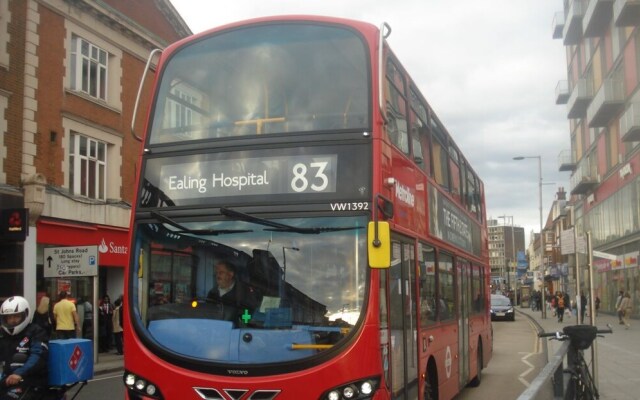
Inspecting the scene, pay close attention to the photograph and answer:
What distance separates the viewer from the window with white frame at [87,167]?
72.0 ft

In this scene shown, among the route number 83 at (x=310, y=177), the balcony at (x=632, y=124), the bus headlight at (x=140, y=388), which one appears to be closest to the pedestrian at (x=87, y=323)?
the bus headlight at (x=140, y=388)

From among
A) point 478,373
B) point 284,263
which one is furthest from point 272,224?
point 478,373

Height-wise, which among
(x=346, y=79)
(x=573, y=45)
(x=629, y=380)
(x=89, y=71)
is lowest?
(x=629, y=380)

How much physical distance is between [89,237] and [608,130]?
1212 inches

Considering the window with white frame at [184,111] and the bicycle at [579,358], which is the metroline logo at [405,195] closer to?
the window with white frame at [184,111]

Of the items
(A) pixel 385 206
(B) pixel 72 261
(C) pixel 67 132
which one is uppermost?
(C) pixel 67 132

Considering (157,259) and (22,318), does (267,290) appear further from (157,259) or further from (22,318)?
(22,318)

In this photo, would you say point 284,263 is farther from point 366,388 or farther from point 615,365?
point 615,365

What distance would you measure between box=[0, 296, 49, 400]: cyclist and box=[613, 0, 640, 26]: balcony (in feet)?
104

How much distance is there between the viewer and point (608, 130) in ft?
134

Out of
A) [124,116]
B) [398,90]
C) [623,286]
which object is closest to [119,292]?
[124,116]

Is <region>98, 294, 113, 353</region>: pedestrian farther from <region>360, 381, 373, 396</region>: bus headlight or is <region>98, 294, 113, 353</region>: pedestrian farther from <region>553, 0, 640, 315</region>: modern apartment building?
<region>553, 0, 640, 315</region>: modern apartment building

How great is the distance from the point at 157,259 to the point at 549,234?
119281 millimetres

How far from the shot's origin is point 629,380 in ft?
41.1
